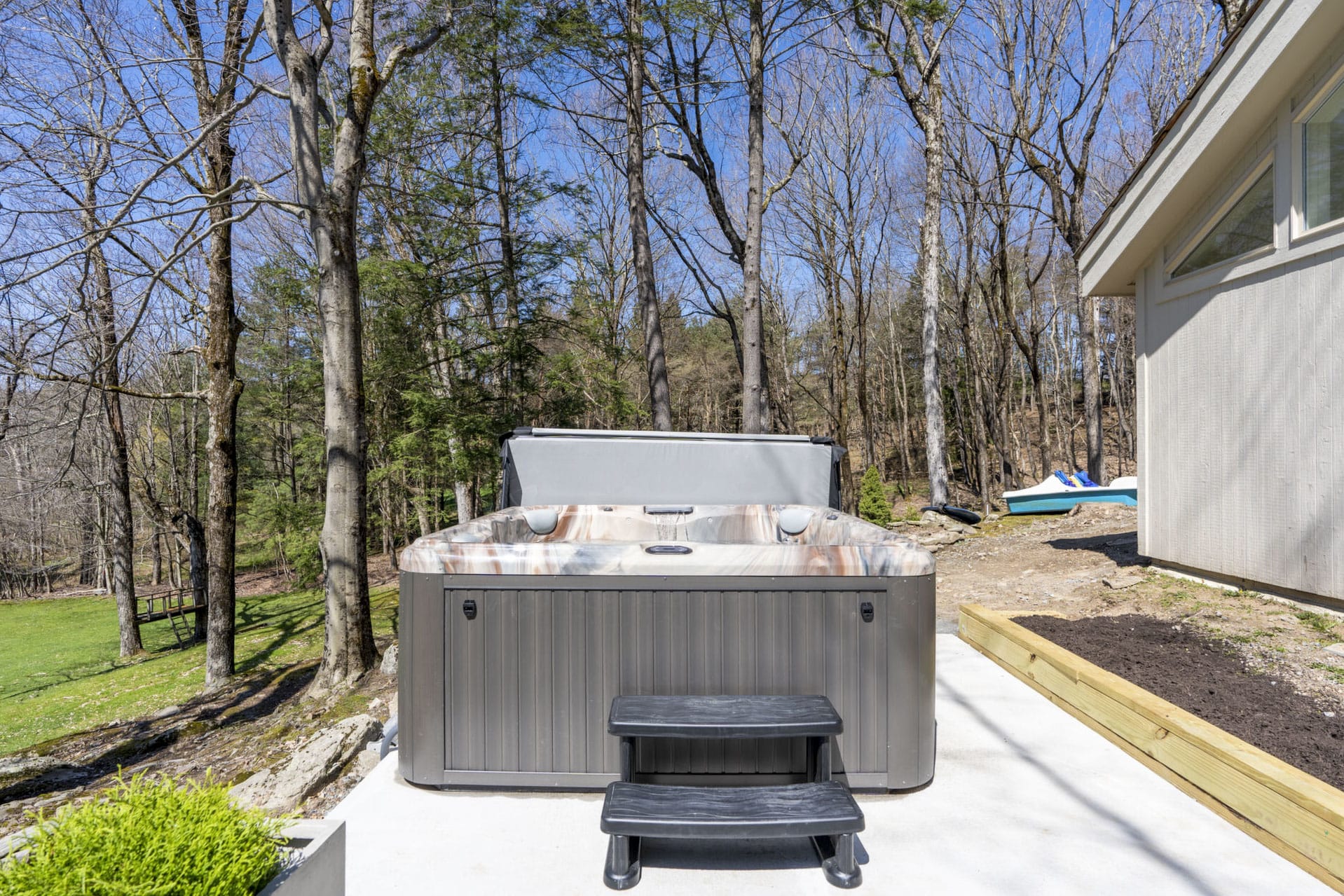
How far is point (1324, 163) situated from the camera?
148 inches

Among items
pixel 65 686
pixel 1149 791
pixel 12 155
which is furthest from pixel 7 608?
pixel 1149 791

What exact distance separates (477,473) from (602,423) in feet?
12.7

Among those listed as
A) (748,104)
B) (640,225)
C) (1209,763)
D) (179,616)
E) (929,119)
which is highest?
(929,119)

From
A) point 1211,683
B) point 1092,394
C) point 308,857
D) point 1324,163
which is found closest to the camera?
point 308,857

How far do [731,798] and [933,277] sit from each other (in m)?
10.9

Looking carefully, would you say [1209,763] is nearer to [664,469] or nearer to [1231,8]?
[664,469]

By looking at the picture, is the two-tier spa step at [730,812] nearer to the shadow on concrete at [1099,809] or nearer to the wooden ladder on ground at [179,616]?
the shadow on concrete at [1099,809]

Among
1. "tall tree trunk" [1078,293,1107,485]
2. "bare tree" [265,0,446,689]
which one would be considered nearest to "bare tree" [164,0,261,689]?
"bare tree" [265,0,446,689]

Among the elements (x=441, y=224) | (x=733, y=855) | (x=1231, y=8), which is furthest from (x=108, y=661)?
(x=1231, y=8)

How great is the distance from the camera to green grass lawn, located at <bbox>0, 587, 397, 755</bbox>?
6.79 m

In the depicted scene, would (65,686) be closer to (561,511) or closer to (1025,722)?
(561,511)

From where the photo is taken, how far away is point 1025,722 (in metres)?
2.45

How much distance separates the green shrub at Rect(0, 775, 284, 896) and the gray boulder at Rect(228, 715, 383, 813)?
1.77 m

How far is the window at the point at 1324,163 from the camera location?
3684 mm
